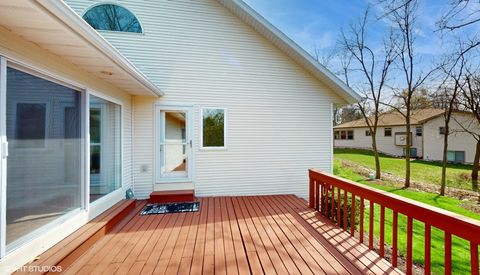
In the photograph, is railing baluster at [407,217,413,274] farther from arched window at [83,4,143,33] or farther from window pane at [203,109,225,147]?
arched window at [83,4,143,33]

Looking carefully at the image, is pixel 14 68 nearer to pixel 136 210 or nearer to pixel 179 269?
pixel 179 269

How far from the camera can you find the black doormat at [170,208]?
440 cm

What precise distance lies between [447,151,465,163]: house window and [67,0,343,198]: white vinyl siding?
58.5 ft

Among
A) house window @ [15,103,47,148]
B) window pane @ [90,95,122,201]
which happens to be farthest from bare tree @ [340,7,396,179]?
house window @ [15,103,47,148]

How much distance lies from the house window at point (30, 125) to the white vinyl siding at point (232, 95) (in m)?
2.87

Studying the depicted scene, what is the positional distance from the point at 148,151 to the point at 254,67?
3.35m

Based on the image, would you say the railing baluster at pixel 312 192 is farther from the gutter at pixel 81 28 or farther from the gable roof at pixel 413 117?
the gable roof at pixel 413 117

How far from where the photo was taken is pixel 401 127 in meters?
20.6

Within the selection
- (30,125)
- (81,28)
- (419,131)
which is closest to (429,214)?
(81,28)

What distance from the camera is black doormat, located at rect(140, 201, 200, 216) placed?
4.40 m

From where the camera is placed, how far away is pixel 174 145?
5547 millimetres

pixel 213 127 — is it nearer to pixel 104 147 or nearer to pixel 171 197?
pixel 171 197

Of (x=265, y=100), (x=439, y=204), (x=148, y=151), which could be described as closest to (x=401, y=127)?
(x=439, y=204)

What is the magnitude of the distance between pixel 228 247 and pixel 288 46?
471 centimetres
